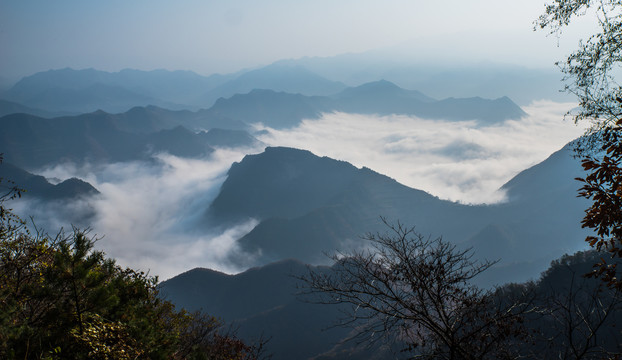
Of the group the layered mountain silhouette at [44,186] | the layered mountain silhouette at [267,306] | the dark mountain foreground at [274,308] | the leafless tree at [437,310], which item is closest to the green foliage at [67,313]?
the leafless tree at [437,310]

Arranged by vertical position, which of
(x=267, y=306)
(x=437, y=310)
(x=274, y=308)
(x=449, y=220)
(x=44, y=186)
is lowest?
(x=274, y=308)

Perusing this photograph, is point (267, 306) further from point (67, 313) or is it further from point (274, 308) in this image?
point (67, 313)

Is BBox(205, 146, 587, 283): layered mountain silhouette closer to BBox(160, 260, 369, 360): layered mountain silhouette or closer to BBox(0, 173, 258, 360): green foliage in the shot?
BBox(160, 260, 369, 360): layered mountain silhouette

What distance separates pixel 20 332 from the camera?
6.78 meters

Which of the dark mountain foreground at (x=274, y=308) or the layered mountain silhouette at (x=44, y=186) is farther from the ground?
the layered mountain silhouette at (x=44, y=186)

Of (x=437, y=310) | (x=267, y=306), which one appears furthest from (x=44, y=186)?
(x=437, y=310)

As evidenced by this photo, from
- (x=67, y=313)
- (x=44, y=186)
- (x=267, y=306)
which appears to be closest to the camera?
(x=67, y=313)

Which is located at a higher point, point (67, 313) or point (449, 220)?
point (449, 220)

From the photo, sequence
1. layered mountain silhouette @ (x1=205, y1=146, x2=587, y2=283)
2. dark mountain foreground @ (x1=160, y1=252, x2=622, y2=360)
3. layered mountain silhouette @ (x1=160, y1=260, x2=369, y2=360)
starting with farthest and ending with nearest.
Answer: layered mountain silhouette @ (x1=205, y1=146, x2=587, y2=283)
layered mountain silhouette @ (x1=160, y1=260, x2=369, y2=360)
dark mountain foreground @ (x1=160, y1=252, x2=622, y2=360)

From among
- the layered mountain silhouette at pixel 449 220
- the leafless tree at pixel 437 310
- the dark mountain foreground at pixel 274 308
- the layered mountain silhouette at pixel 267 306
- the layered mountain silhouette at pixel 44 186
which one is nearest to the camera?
the leafless tree at pixel 437 310

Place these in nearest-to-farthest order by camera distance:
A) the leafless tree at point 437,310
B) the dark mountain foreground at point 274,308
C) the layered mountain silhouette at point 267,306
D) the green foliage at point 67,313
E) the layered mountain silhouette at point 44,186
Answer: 1. the leafless tree at point 437,310
2. the green foliage at point 67,313
3. the dark mountain foreground at point 274,308
4. the layered mountain silhouette at point 267,306
5. the layered mountain silhouette at point 44,186

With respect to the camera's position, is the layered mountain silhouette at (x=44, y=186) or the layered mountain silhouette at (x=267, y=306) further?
the layered mountain silhouette at (x=44, y=186)

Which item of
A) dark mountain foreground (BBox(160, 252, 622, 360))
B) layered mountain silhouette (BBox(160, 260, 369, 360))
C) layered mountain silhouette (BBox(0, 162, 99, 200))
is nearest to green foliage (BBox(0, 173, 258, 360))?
dark mountain foreground (BBox(160, 252, 622, 360))

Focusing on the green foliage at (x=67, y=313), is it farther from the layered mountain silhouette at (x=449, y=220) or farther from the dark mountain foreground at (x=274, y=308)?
the layered mountain silhouette at (x=449, y=220)
